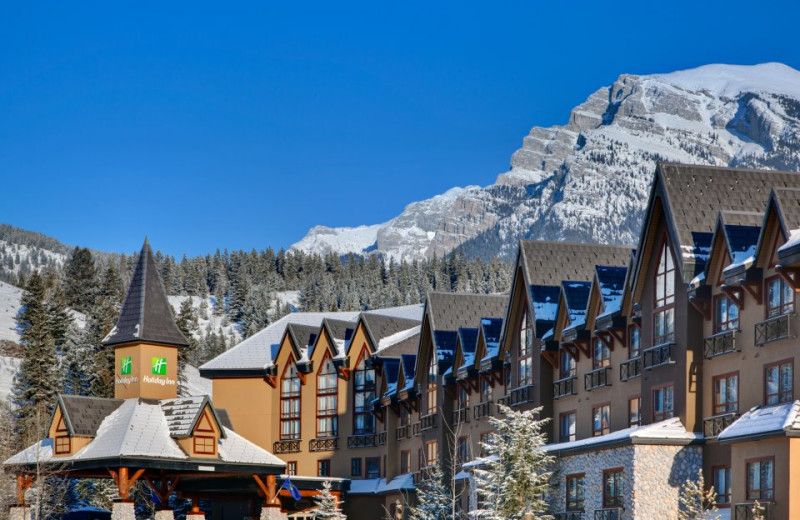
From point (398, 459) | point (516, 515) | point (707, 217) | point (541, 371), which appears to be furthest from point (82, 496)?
point (707, 217)

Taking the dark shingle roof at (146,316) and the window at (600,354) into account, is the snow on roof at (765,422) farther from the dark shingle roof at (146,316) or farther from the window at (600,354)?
the dark shingle roof at (146,316)

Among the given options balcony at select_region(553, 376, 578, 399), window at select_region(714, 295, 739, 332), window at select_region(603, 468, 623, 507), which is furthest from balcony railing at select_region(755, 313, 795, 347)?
balcony at select_region(553, 376, 578, 399)

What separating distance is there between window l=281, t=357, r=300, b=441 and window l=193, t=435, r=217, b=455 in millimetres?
22157

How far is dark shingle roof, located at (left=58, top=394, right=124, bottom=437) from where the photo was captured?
61.9m

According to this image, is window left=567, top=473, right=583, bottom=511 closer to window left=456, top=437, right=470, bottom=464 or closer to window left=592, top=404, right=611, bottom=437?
window left=592, top=404, right=611, bottom=437

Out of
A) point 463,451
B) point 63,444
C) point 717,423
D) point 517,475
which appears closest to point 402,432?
point 463,451

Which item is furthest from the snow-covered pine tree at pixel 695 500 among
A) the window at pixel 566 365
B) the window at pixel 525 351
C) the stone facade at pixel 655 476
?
the window at pixel 525 351

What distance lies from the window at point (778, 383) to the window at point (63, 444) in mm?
36839

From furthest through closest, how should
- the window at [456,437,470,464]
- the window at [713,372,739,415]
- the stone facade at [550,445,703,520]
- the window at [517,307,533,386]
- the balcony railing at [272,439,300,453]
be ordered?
1. the balcony railing at [272,439,300,453]
2. the window at [456,437,470,464]
3. the window at [517,307,533,386]
4. the stone facade at [550,445,703,520]
5. the window at [713,372,739,415]

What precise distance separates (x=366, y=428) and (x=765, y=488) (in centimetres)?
4799

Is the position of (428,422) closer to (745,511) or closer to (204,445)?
(204,445)

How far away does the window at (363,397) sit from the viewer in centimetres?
8250

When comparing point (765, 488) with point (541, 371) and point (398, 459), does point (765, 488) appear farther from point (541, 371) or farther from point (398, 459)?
point (398, 459)

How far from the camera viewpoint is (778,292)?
38.7 meters
